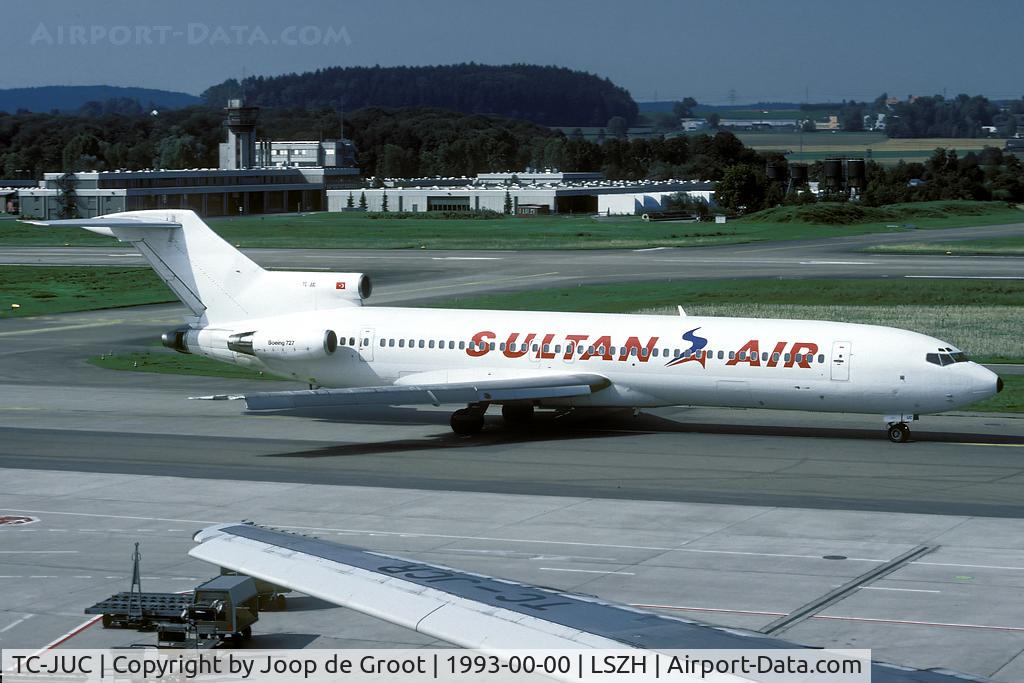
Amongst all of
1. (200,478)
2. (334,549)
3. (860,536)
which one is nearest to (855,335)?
(860,536)

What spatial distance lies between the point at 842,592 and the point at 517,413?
1973cm

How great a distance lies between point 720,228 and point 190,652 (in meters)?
125

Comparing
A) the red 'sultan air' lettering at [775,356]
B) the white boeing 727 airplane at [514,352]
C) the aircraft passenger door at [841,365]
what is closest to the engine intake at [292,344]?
the white boeing 727 airplane at [514,352]

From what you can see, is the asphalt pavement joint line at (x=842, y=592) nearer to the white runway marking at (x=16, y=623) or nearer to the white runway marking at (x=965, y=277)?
the white runway marking at (x=16, y=623)

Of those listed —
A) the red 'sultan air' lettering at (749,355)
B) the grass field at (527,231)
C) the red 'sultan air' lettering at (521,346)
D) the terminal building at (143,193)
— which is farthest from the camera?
the terminal building at (143,193)

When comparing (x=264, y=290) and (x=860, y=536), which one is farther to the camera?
(x=264, y=290)

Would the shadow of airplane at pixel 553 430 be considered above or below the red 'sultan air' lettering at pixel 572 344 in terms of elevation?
below

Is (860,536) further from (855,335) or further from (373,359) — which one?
(373,359)

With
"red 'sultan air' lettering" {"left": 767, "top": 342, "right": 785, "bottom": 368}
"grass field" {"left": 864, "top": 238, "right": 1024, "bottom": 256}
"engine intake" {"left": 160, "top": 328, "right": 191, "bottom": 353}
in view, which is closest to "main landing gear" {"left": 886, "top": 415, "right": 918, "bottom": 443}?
"red 'sultan air' lettering" {"left": 767, "top": 342, "right": 785, "bottom": 368}

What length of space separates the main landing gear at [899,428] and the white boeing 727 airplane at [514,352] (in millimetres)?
40

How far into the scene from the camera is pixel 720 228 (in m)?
140

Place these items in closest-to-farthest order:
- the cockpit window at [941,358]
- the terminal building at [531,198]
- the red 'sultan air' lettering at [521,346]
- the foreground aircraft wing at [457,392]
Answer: the cockpit window at [941,358] → the foreground aircraft wing at [457,392] → the red 'sultan air' lettering at [521,346] → the terminal building at [531,198]

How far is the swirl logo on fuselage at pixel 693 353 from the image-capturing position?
1522 inches

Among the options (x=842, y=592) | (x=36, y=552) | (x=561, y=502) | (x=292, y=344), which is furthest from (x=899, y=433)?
(x=36, y=552)
